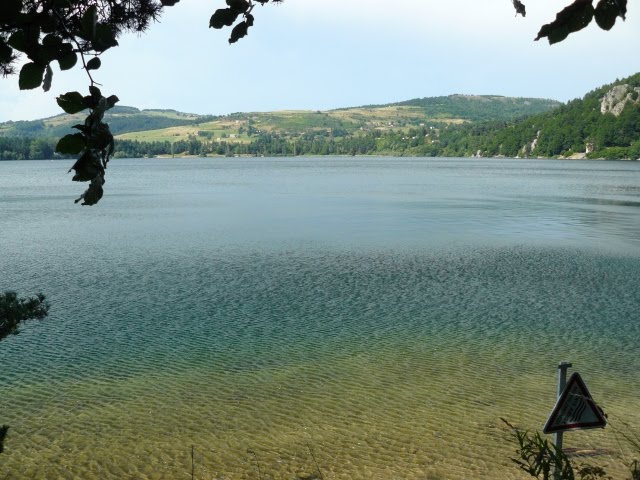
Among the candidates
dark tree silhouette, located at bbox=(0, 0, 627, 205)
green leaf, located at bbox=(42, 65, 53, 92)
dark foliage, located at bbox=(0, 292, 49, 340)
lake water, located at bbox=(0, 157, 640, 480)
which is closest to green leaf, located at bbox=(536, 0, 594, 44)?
dark tree silhouette, located at bbox=(0, 0, 627, 205)

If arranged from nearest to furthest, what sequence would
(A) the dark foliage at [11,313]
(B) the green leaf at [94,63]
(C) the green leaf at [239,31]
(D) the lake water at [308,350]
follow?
(B) the green leaf at [94,63] → (C) the green leaf at [239,31] → (A) the dark foliage at [11,313] → (D) the lake water at [308,350]

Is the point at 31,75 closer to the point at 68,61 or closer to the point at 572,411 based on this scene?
the point at 68,61

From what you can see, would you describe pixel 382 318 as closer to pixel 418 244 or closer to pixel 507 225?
pixel 418 244

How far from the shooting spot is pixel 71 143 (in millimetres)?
1516

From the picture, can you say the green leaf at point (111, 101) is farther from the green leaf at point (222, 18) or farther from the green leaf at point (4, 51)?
the green leaf at point (222, 18)

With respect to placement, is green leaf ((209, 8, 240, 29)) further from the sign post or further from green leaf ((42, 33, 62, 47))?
the sign post

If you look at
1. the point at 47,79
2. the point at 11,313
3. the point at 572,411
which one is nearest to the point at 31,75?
the point at 47,79

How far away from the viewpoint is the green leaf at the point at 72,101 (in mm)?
1552

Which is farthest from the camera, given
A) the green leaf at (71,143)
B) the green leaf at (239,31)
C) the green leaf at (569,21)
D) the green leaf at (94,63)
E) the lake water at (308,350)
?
the lake water at (308,350)

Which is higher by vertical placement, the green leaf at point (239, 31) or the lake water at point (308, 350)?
the green leaf at point (239, 31)

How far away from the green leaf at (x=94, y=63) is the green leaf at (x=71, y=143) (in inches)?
14.2

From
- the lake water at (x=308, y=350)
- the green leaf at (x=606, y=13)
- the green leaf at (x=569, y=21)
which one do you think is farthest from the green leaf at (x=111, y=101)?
the lake water at (x=308, y=350)

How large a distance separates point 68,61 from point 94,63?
8 cm

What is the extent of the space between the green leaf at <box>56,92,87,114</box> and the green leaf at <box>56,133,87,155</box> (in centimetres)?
9
